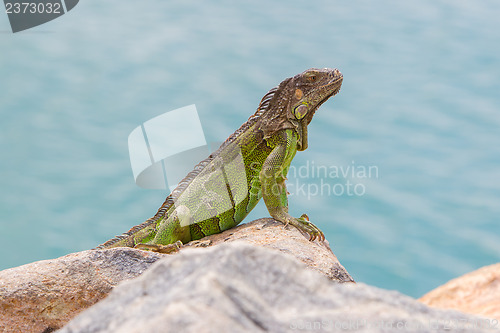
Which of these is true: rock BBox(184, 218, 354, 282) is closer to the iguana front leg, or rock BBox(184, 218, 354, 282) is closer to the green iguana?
the iguana front leg

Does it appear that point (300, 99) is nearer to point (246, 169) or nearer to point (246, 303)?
point (246, 169)

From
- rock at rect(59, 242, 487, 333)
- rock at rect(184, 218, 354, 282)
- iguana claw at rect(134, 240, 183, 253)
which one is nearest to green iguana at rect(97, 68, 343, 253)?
rock at rect(184, 218, 354, 282)

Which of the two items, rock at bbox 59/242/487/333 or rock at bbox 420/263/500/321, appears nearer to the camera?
rock at bbox 59/242/487/333

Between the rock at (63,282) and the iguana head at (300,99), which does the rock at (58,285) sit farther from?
the iguana head at (300,99)

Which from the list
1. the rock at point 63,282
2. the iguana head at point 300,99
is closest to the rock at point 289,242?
the rock at point 63,282

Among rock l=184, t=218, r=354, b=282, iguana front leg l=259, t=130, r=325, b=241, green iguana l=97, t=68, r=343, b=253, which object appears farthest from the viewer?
green iguana l=97, t=68, r=343, b=253

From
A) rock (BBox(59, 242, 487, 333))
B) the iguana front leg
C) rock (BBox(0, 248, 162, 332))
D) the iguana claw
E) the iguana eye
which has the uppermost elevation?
rock (BBox(59, 242, 487, 333))

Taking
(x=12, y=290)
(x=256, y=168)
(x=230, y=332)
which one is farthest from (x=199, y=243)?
(x=230, y=332)
